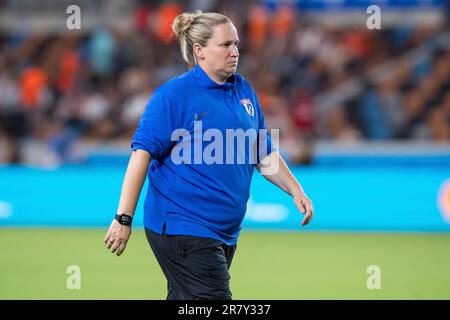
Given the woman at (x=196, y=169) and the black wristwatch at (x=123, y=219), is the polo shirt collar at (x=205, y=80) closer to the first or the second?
the woman at (x=196, y=169)

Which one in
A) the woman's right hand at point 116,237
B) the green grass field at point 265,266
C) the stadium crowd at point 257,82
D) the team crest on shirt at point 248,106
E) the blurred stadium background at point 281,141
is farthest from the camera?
the stadium crowd at point 257,82

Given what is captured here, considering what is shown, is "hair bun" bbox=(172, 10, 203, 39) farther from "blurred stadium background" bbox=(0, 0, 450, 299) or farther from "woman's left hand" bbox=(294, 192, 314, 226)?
"blurred stadium background" bbox=(0, 0, 450, 299)

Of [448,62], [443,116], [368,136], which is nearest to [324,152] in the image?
[368,136]

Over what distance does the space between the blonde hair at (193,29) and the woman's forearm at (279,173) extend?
76 cm

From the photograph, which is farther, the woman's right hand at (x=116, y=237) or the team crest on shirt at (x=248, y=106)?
the team crest on shirt at (x=248, y=106)

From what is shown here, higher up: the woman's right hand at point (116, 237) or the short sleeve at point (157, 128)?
the short sleeve at point (157, 128)

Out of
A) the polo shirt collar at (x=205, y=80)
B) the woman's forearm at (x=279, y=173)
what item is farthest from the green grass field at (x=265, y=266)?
the polo shirt collar at (x=205, y=80)

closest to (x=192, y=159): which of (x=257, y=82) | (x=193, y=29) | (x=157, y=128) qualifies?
(x=157, y=128)

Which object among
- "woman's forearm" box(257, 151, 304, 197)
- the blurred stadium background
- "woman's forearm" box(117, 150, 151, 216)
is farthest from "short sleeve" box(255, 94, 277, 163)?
the blurred stadium background

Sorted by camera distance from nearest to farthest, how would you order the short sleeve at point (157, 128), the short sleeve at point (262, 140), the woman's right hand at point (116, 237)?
the woman's right hand at point (116, 237), the short sleeve at point (157, 128), the short sleeve at point (262, 140)

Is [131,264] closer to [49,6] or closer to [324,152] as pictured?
[324,152]

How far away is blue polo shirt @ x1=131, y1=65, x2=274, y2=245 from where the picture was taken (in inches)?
222

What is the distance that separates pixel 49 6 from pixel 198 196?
17.0 metres

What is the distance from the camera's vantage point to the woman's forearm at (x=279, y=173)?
20.1 feet
